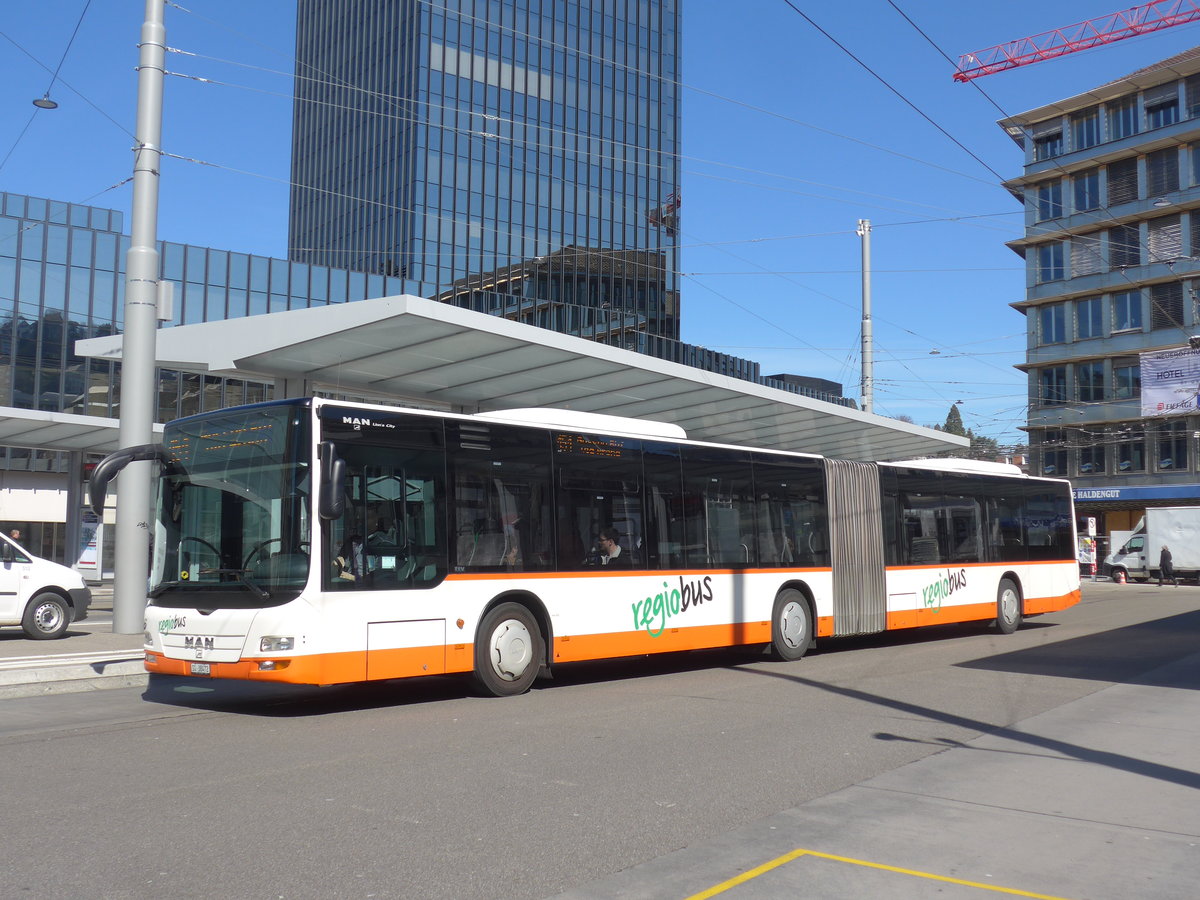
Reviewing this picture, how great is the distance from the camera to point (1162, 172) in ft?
197

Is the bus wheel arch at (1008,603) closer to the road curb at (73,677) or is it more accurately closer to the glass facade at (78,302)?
the road curb at (73,677)

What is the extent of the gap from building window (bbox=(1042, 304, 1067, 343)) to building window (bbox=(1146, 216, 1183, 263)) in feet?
20.0

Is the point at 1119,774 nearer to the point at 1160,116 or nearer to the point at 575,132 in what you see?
the point at 1160,116

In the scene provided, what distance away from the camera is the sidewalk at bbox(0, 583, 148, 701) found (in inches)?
464

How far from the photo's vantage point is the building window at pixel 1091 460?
6353cm

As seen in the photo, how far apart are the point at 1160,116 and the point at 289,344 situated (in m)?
59.0

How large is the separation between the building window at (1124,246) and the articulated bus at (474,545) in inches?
2033

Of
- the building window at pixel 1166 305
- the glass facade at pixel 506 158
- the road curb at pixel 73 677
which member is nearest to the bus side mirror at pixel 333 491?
the road curb at pixel 73 677

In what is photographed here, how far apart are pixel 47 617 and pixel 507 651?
8970 mm

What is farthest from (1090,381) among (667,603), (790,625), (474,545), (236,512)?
(236,512)

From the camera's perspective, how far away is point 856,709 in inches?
428

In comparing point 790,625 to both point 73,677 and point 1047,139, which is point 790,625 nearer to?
point 73,677

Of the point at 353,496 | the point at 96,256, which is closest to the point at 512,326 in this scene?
the point at 353,496

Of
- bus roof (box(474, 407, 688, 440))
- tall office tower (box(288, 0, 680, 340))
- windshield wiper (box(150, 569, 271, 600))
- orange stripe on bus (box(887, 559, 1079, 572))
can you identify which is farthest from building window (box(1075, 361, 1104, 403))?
windshield wiper (box(150, 569, 271, 600))
